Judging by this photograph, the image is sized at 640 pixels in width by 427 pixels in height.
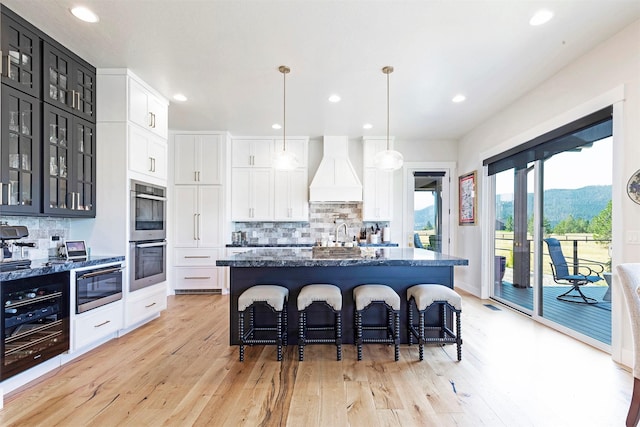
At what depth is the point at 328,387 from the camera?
2.22m

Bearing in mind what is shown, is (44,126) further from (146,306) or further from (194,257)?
(194,257)

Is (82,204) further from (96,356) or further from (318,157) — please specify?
(318,157)

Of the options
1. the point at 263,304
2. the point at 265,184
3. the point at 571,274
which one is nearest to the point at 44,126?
the point at 263,304

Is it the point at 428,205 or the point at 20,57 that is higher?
the point at 20,57

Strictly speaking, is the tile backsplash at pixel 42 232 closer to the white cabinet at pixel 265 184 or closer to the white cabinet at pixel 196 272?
the white cabinet at pixel 196 272

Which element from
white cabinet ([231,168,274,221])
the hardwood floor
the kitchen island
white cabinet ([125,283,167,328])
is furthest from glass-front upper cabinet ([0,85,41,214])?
white cabinet ([231,168,274,221])

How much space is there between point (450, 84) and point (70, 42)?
374 centimetres

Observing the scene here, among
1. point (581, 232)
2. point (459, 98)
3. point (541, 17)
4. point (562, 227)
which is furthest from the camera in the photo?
point (459, 98)

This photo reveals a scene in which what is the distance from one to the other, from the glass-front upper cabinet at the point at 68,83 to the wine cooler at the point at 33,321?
1557 mm

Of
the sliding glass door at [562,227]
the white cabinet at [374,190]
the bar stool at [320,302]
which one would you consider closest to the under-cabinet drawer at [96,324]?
the bar stool at [320,302]

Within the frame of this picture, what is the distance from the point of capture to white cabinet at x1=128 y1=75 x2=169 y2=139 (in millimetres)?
3312

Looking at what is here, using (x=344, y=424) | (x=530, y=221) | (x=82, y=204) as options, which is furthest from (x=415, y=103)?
(x=82, y=204)

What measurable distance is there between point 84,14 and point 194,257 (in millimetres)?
3612

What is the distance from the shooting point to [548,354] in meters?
2.77
